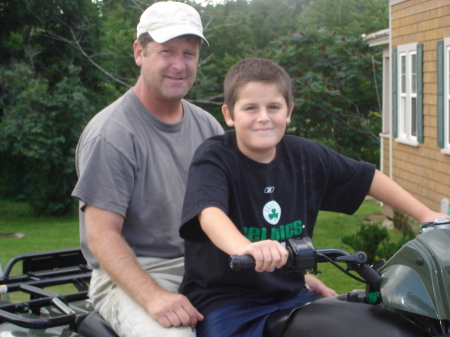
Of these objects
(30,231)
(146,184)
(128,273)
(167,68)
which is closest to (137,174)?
(146,184)

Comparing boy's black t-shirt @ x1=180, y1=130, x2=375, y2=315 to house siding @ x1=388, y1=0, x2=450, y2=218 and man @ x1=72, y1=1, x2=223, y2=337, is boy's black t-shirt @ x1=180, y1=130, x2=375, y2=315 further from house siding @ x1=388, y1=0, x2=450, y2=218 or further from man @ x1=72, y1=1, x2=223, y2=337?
house siding @ x1=388, y1=0, x2=450, y2=218

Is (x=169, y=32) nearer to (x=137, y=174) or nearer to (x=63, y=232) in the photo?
(x=137, y=174)

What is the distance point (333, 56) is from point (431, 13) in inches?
376

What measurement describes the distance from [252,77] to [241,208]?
49cm

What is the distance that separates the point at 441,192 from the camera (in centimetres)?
1020

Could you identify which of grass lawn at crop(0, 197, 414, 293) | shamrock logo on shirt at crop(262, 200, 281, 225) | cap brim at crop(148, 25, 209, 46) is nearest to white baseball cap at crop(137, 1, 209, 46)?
cap brim at crop(148, 25, 209, 46)

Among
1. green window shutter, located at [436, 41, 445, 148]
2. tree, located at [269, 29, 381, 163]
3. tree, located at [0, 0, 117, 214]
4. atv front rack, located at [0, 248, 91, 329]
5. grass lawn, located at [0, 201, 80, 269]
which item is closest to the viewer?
atv front rack, located at [0, 248, 91, 329]

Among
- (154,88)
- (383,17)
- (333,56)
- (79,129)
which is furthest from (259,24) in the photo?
(154,88)

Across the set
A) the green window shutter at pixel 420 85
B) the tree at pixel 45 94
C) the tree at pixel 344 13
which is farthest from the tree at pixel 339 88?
the tree at pixel 344 13

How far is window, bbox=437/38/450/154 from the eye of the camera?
9572 millimetres

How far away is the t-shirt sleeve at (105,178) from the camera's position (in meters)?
2.69

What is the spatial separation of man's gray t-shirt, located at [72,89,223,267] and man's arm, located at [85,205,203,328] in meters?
0.07

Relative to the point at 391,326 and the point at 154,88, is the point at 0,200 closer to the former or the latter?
the point at 154,88

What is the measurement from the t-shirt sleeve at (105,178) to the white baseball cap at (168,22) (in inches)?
24.0
